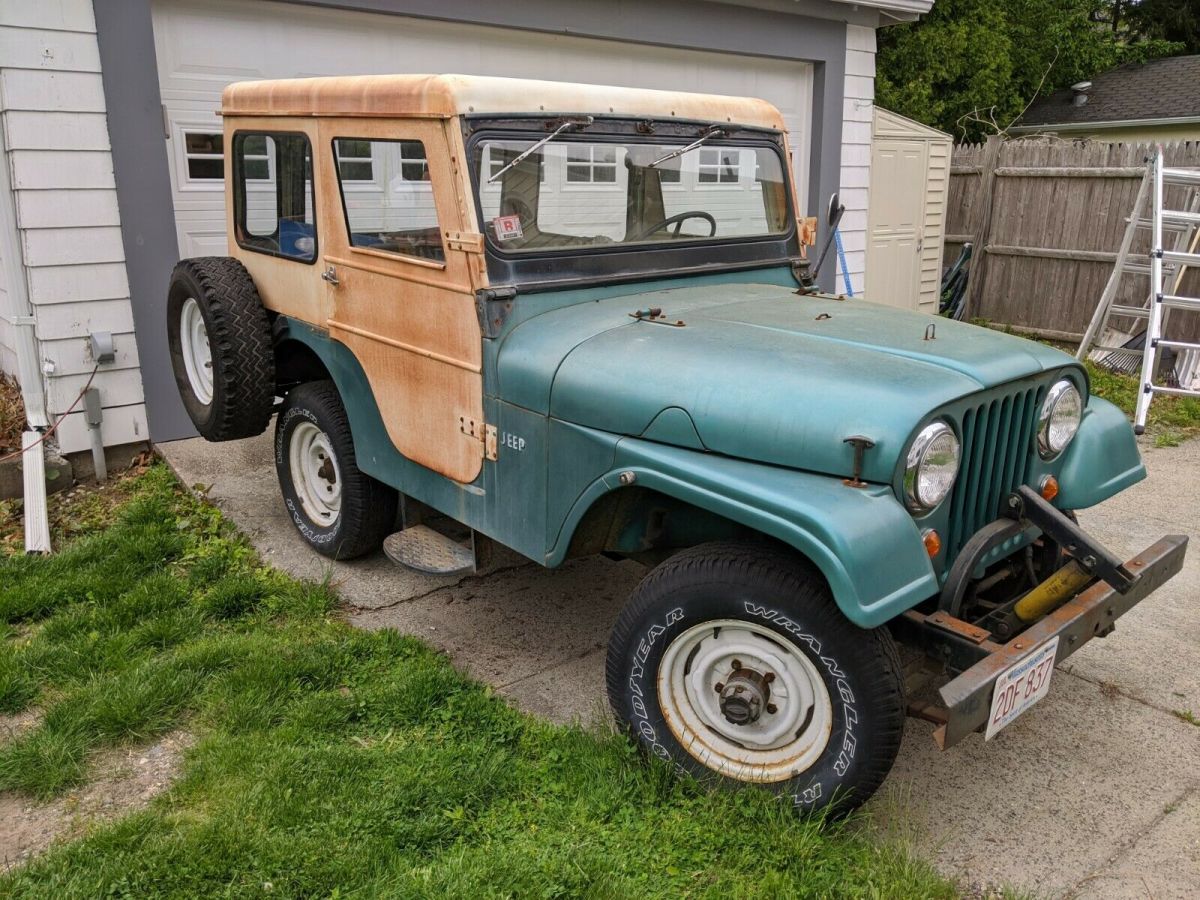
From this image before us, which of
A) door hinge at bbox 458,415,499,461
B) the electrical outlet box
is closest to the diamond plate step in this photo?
door hinge at bbox 458,415,499,461

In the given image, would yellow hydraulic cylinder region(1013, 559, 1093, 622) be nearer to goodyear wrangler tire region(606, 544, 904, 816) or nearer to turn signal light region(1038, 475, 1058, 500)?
turn signal light region(1038, 475, 1058, 500)

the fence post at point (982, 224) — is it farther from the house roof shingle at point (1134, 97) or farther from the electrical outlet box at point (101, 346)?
the house roof shingle at point (1134, 97)

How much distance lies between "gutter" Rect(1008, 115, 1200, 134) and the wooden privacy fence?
31.1 feet

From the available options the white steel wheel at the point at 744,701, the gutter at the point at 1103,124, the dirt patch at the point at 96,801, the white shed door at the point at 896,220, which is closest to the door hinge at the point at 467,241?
the white steel wheel at the point at 744,701

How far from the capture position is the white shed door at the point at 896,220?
10.1m

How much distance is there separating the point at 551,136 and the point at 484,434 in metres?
1.06

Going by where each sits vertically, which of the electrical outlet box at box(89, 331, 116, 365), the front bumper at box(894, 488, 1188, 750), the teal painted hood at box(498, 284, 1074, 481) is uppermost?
the teal painted hood at box(498, 284, 1074, 481)

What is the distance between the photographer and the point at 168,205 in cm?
559

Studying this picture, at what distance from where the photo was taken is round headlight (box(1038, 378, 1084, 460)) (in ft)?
10.2

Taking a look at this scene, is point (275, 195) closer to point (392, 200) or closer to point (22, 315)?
point (392, 200)

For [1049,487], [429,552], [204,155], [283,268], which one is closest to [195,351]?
[283,268]

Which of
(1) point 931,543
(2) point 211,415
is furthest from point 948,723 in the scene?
(2) point 211,415

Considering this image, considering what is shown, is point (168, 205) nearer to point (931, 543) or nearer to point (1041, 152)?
point (931, 543)

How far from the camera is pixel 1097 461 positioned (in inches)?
130
